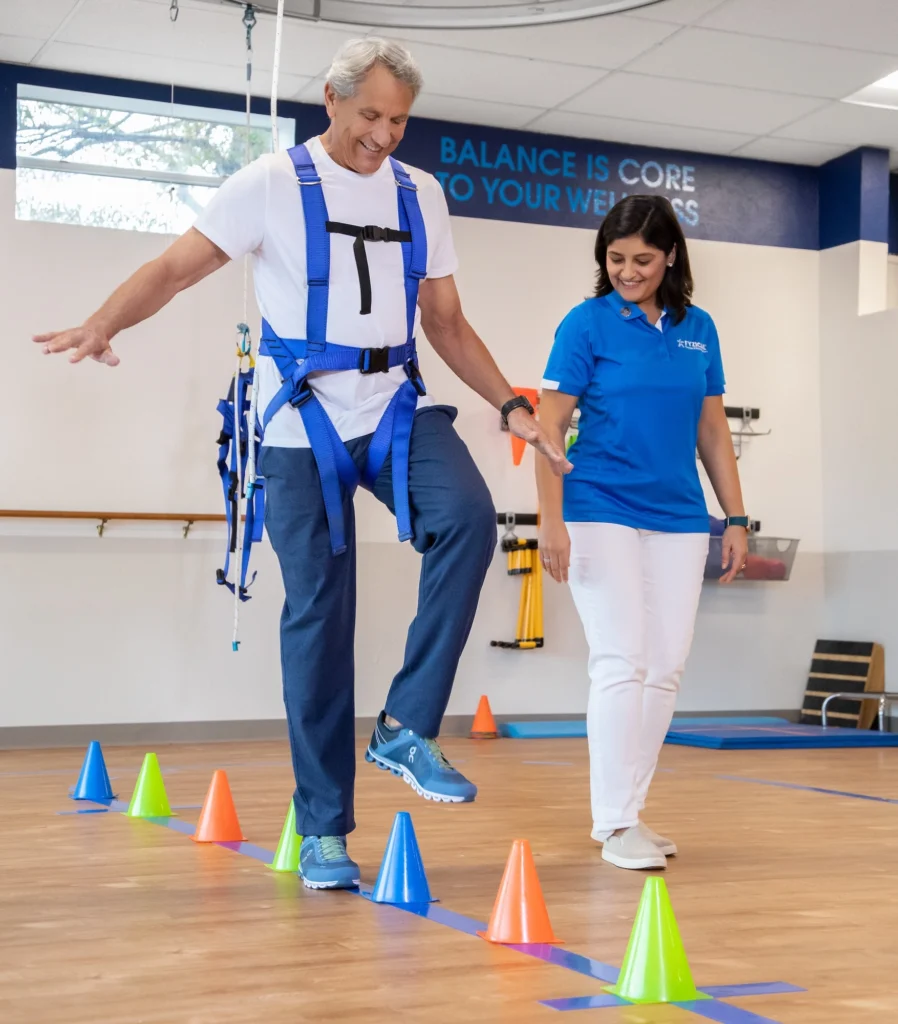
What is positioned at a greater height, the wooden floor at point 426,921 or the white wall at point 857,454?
the white wall at point 857,454

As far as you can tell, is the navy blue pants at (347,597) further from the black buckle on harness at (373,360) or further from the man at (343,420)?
the black buckle on harness at (373,360)

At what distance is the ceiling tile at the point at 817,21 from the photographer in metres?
5.87

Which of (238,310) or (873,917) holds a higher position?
(238,310)

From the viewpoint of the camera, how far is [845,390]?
317 inches

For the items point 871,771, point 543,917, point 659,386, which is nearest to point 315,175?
point 659,386

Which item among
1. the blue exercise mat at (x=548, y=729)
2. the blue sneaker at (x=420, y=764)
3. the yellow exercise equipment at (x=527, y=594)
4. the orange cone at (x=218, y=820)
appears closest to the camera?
the blue sneaker at (x=420, y=764)

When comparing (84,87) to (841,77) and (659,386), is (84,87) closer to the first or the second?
(841,77)

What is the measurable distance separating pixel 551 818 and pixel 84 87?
4497mm

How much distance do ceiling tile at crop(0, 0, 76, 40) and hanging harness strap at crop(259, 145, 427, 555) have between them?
3747mm

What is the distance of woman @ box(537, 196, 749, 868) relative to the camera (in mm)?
3191

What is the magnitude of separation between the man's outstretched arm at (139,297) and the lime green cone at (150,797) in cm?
178

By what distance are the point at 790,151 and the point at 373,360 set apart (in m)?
5.88

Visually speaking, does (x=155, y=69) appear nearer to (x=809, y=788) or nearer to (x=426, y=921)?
(x=809, y=788)

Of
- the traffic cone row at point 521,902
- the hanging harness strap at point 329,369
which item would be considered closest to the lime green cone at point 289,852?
the traffic cone row at point 521,902
